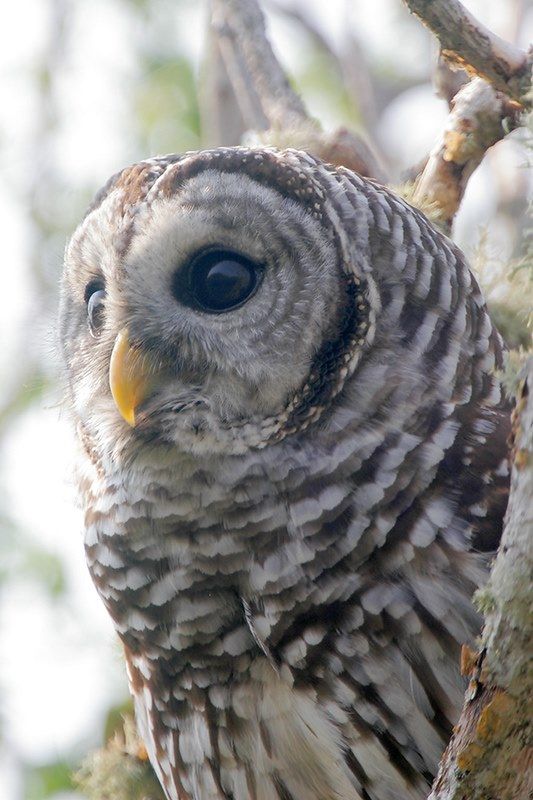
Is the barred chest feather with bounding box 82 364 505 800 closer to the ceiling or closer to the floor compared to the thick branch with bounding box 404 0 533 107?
closer to the floor

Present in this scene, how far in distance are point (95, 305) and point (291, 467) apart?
2.09 feet

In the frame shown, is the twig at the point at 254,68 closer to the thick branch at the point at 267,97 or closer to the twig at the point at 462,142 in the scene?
the thick branch at the point at 267,97

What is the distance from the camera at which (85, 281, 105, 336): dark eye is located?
2.73 meters

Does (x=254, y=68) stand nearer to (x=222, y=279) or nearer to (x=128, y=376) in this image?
(x=222, y=279)

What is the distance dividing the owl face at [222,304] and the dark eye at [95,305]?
92mm

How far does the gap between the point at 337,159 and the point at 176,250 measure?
3.41 feet

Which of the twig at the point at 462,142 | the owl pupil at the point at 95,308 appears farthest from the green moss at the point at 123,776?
the twig at the point at 462,142

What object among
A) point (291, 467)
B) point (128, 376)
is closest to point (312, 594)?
point (291, 467)

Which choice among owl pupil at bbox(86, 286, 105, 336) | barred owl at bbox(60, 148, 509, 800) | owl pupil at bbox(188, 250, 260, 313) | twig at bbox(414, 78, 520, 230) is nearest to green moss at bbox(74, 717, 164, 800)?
barred owl at bbox(60, 148, 509, 800)

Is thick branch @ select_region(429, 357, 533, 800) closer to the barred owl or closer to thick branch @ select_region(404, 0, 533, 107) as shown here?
the barred owl

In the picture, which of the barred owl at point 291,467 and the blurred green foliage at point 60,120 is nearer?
the barred owl at point 291,467

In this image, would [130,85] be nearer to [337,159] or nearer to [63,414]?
[337,159]

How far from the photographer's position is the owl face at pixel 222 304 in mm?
2520

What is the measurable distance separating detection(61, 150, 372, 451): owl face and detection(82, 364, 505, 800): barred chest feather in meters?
0.09
